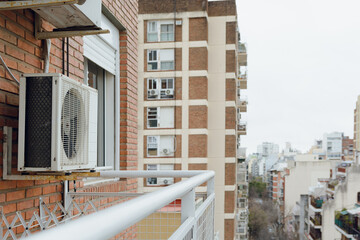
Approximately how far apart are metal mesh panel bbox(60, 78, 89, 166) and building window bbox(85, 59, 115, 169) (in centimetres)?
203

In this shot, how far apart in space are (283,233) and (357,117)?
1980 centimetres

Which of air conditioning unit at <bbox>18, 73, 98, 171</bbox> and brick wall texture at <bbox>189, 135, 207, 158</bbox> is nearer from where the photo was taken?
air conditioning unit at <bbox>18, 73, 98, 171</bbox>

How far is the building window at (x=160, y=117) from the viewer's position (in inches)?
898

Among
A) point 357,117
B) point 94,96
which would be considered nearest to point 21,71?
point 94,96

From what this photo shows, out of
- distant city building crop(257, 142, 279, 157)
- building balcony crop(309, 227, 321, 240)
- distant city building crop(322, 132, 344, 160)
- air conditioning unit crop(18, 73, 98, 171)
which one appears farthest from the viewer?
distant city building crop(257, 142, 279, 157)

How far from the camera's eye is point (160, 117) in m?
22.9

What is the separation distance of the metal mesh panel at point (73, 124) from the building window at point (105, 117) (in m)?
2.03

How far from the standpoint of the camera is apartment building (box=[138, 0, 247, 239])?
22281 millimetres

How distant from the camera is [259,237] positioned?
47938 millimetres

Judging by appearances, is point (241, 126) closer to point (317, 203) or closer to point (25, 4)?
point (317, 203)

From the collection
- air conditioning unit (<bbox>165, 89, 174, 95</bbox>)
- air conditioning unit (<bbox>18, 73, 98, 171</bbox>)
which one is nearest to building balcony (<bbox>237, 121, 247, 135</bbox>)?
air conditioning unit (<bbox>165, 89, 174, 95</bbox>)

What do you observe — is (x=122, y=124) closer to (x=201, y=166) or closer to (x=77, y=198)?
(x=77, y=198)

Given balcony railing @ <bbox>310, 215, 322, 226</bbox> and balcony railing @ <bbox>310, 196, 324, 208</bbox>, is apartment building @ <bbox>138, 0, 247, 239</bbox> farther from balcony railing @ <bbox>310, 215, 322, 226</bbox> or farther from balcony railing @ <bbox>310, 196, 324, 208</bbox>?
balcony railing @ <bbox>310, 196, 324, 208</bbox>

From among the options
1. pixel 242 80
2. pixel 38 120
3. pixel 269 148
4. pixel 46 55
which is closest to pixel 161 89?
pixel 242 80
